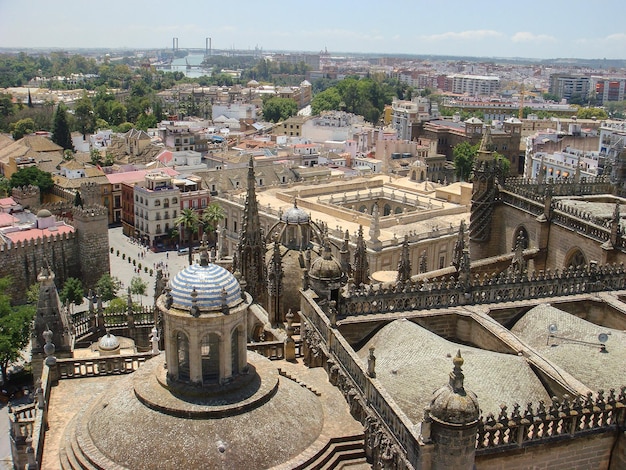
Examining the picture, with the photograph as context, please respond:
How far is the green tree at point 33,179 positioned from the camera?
292ft

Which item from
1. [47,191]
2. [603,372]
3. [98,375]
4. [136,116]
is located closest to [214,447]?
[98,375]

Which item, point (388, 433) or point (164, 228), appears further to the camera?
point (164, 228)

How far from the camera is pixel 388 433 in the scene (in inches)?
558

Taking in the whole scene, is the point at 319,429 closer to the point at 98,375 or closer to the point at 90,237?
the point at 98,375

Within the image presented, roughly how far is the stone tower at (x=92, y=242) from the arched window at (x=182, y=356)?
51112mm

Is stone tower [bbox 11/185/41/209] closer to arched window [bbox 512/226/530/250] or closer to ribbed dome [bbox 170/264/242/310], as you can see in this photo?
arched window [bbox 512/226/530/250]

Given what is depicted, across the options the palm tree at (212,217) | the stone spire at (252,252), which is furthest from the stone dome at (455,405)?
the palm tree at (212,217)


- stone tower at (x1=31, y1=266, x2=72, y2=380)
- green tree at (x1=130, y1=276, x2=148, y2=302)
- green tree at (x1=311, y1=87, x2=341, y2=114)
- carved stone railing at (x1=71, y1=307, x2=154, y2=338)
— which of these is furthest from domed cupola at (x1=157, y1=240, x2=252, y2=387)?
green tree at (x1=311, y1=87, x2=341, y2=114)

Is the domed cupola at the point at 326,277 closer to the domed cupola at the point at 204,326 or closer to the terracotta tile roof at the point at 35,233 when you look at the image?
the domed cupola at the point at 204,326

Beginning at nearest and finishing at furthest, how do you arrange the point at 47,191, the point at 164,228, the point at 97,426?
the point at 97,426, the point at 164,228, the point at 47,191

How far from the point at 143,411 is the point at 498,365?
353 inches

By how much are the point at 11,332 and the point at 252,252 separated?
2053 centimetres

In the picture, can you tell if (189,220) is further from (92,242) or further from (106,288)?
(106,288)

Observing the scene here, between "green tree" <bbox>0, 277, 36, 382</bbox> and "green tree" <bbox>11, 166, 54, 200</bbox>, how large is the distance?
48.8m
